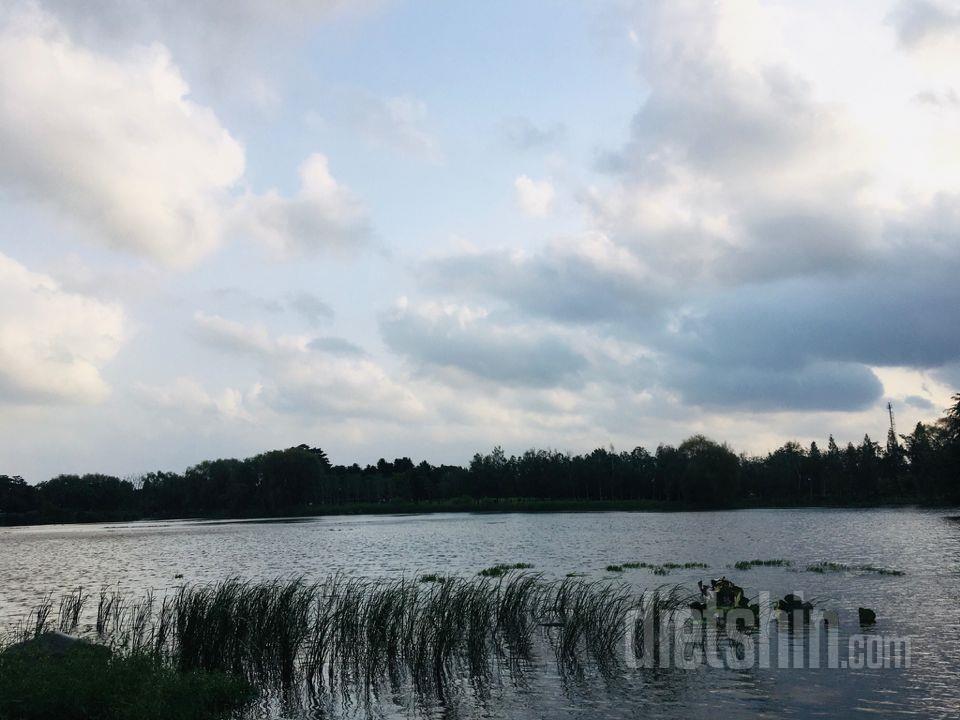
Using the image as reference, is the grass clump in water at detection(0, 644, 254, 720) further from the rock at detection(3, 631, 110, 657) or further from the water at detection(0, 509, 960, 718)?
the water at detection(0, 509, 960, 718)

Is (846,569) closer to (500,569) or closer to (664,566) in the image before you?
(664,566)

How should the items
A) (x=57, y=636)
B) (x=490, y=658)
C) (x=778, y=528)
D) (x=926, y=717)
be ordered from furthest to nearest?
1. (x=778, y=528)
2. (x=490, y=658)
3. (x=57, y=636)
4. (x=926, y=717)

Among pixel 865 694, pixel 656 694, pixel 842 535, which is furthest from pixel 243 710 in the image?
pixel 842 535

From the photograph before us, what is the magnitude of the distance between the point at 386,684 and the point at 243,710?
453 cm

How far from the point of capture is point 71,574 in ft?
197

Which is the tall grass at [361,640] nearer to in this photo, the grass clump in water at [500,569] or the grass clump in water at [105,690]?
the grass clump in water at [105,690]

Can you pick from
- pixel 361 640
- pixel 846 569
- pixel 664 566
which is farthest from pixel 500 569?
pixel 361 640

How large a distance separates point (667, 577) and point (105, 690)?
35063mm

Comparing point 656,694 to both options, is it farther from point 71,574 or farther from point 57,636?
point 71,574

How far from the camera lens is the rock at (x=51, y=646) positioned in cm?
2083

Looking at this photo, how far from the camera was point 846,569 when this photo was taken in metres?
48.5

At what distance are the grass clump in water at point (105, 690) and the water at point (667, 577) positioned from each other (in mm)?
2106

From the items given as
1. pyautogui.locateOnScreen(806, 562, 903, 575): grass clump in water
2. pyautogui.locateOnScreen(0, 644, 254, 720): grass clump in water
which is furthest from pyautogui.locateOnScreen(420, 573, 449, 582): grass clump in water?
pyautogui.locateOnScreen(0, 644, 254, 720): grass clump in water

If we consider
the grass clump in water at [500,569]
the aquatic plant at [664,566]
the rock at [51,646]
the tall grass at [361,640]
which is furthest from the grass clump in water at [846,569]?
the rock at [51,646]
